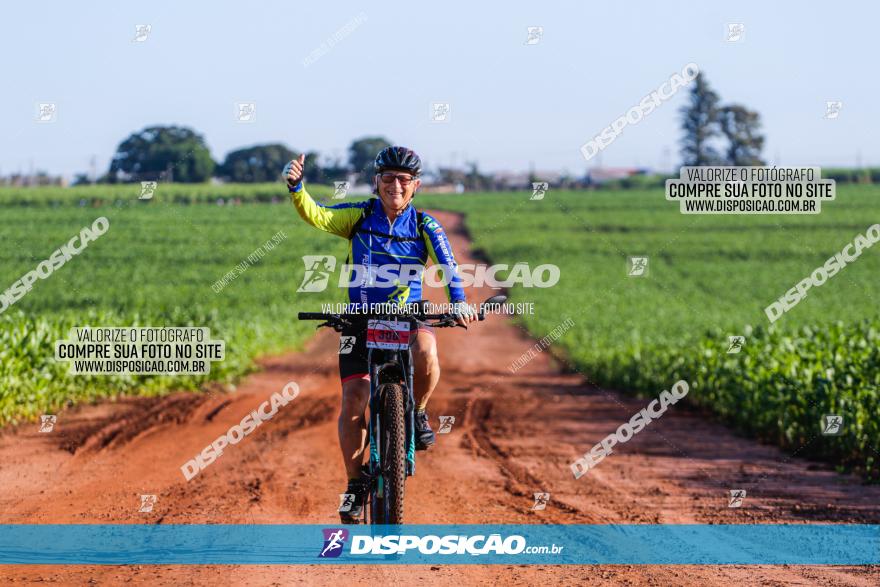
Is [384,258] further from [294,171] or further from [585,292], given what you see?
[585,292]

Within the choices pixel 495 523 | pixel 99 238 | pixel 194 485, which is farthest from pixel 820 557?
pixel 99 238

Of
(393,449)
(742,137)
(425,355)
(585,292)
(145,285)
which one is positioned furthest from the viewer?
(742,137)

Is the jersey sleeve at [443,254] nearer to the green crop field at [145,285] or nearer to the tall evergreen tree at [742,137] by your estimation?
the green crop field at [145,285]

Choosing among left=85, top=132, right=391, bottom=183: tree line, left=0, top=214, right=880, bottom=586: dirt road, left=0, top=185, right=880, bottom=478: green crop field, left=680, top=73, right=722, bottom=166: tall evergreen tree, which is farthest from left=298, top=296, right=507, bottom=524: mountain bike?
left=680, top=73, right=722, bottom=166: tall evergreen tree

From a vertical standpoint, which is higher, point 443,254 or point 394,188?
point 394,188

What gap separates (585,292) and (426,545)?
1337 inches

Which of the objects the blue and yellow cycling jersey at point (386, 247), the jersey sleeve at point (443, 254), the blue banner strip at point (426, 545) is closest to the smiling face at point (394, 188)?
the blue and yellow cycling jersey at point (386, 247)

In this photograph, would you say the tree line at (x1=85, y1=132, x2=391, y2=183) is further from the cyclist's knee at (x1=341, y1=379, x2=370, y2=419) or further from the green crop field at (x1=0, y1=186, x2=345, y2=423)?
the cyclist's knee at (x1=341, y1=379, x2=370, y2=419)

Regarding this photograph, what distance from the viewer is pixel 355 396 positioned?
266 inches

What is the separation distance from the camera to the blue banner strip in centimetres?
671

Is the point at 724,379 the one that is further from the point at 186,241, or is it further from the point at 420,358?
the point at 186,241

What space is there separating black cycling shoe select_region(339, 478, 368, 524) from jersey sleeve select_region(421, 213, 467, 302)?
139cm

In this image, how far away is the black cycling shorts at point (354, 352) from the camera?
22.1 ft

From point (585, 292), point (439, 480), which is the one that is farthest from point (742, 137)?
point (439, 480)
